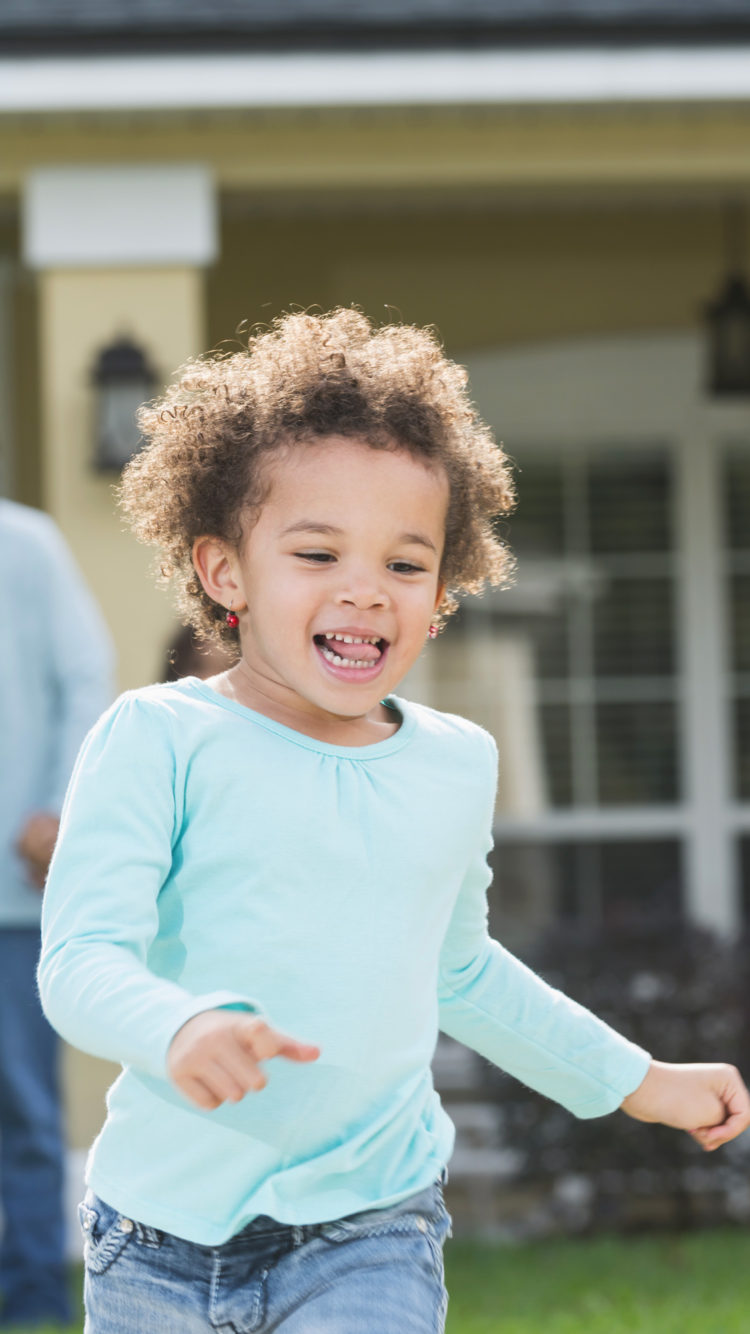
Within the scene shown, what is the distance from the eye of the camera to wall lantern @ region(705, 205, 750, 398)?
6.64 metres

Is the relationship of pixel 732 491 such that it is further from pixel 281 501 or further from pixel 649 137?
pixel 281 501

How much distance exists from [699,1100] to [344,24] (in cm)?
379

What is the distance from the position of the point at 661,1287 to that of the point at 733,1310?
35cm


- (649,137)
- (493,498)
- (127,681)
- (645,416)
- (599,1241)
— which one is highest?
(649,137)

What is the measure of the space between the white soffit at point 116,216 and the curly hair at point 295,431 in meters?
3.24

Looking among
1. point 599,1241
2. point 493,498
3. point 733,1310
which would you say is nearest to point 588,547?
point 599,1241

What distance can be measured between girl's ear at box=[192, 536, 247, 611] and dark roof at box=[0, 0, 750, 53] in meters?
3.39

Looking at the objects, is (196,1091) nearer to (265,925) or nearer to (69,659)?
(265,925)

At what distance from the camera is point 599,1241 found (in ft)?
17.6

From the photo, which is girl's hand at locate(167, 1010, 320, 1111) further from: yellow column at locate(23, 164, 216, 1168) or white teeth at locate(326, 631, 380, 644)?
yellow column at locate(23, 164, 216, 1168)

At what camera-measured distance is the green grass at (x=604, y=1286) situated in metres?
4.46

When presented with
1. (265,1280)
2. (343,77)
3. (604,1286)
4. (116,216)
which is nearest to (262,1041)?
(265,1280)

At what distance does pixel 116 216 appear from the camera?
211 inches

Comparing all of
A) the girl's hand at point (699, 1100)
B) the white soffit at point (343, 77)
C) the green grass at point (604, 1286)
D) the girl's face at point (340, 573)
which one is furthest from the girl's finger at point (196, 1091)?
the white soffit at point (343, 77)
